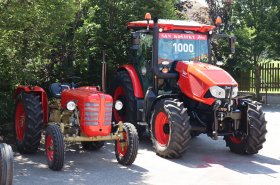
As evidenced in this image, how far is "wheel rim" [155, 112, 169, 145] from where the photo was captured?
796 centimetres

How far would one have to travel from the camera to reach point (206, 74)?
782 cm

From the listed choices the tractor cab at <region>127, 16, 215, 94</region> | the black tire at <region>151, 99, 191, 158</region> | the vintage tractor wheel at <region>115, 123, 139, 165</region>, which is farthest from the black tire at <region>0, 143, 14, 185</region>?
the tractor cab at <region>127, 16, 215, 94</region>

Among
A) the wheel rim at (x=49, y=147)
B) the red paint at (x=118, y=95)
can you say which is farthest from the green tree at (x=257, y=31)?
the wheel rim at (x=49, y=147)

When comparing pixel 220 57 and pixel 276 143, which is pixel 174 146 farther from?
pixel 220 57

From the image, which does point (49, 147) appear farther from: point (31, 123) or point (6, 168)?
point (6, 168)

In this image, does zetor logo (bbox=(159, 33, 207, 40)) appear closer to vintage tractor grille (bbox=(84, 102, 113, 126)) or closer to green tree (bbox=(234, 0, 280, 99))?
vintage tractor grille (bbox=(84, 102, 113, 126))

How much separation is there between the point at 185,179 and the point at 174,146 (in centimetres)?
105

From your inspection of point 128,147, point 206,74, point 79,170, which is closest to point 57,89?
point 79,170

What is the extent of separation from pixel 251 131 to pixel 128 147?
2243mm

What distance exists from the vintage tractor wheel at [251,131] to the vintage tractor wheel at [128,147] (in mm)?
2097

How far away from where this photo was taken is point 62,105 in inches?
315

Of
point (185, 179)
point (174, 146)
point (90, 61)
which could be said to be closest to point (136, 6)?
point (90, 61)

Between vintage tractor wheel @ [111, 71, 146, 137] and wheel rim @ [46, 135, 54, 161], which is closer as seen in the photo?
wheel rim @ [46, 135, 54, 161]

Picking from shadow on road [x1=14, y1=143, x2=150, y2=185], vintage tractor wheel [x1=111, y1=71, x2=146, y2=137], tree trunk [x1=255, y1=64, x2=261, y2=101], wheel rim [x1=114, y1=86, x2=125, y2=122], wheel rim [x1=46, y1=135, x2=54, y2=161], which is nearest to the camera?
shadow on road [x1=14, y1=143, x2=150, y2=185]
